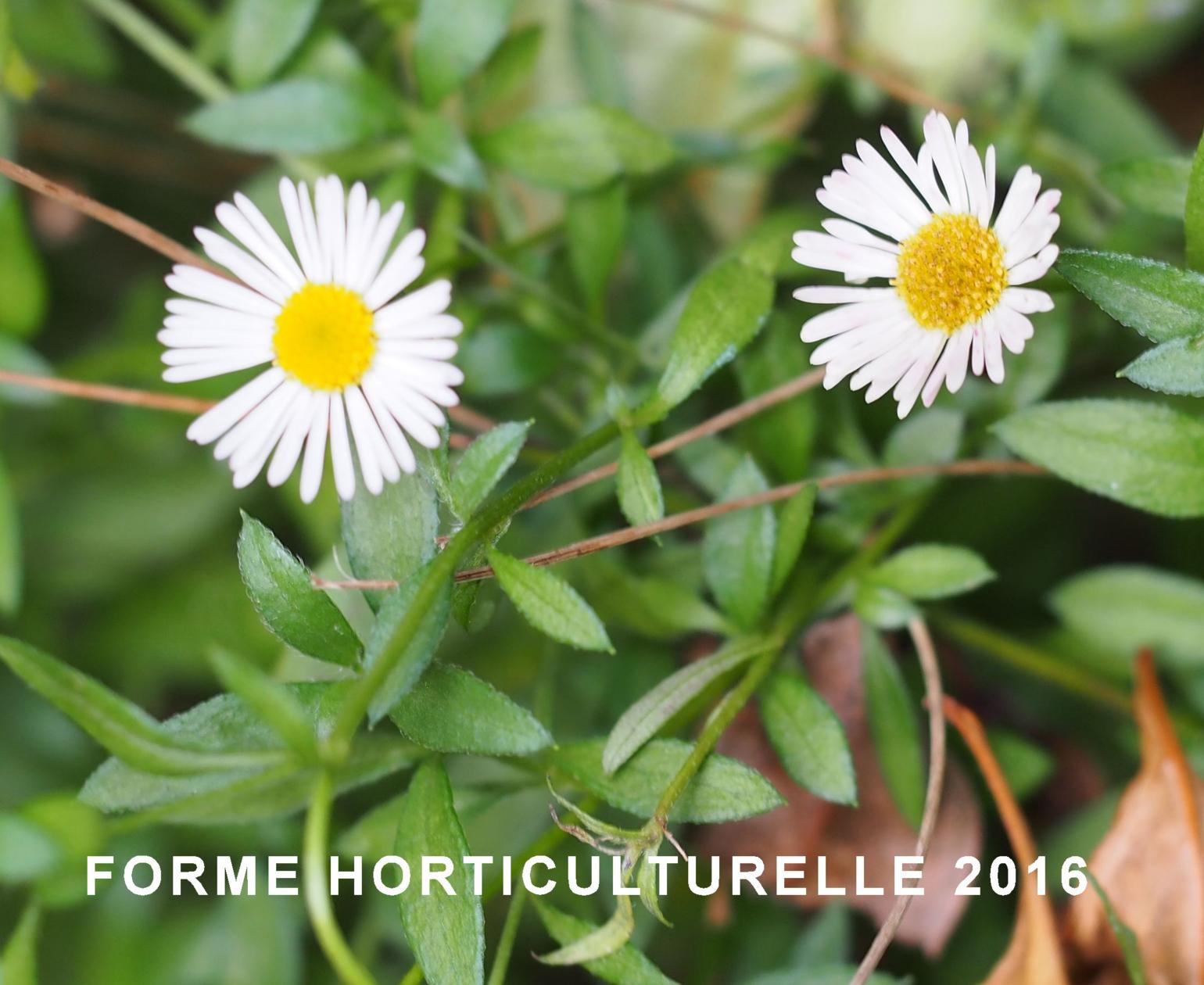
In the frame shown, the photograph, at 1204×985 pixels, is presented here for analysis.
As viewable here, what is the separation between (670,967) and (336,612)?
394 millimetres

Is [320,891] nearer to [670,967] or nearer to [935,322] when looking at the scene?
[935,322]

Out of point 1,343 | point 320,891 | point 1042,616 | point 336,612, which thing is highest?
point 1,343

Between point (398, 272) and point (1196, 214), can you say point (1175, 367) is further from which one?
point (398, 272)

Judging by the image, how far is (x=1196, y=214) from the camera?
17.8 inches

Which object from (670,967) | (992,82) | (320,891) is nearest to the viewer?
(320,891)

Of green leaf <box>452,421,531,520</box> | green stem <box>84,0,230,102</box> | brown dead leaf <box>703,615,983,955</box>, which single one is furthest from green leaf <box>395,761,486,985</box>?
green stem <box>84,0,230,102</box>

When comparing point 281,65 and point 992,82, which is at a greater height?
point 992,82

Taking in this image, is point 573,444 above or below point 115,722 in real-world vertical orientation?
above

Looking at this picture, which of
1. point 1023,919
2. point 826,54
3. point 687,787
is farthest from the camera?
point 826,54

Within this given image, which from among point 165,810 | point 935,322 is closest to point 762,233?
point 935,322

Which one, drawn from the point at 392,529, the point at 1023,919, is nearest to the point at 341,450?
the point at 392,529

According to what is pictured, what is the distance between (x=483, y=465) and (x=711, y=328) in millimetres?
124

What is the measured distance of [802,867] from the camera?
0.66m

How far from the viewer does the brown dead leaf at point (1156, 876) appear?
59cm
